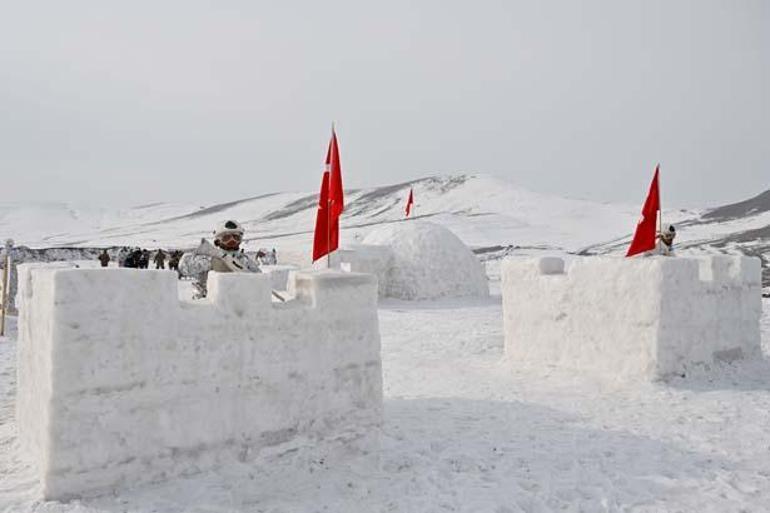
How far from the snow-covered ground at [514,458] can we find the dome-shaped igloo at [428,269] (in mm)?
9628

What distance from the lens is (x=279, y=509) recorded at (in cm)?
378

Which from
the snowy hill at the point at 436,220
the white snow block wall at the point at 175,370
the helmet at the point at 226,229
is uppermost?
the snowy hill at the point at 436,220

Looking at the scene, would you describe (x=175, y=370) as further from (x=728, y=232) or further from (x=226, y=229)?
(x=728, y=232)

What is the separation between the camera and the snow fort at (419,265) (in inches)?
675

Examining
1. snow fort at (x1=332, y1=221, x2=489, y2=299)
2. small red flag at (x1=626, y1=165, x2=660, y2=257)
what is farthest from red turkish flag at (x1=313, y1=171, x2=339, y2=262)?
snow fort at (x1=332, y1=221, x2=489, y2=299)

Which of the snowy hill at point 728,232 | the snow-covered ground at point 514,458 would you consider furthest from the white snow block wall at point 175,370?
the snowy hill at point 728,232

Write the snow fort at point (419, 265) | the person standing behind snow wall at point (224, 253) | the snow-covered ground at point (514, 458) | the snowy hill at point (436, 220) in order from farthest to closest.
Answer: the snowy hill at point (436, 220) → the snow fort at point (419, 265) → the person standing behind snow wall at point (224, 253) → the snow-covered ground at point (514, 458)

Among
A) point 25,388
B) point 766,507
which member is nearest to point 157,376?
point 25,388

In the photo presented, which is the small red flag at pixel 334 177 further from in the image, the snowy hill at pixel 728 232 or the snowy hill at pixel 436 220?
the snowy hill at pixel 728 232

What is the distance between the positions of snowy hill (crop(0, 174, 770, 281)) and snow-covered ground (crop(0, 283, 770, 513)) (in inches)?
538

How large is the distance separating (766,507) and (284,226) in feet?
228

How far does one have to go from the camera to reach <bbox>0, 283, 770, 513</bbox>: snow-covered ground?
3.90 metres

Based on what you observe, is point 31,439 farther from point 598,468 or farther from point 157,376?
point 598,468

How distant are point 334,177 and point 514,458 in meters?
2.99
